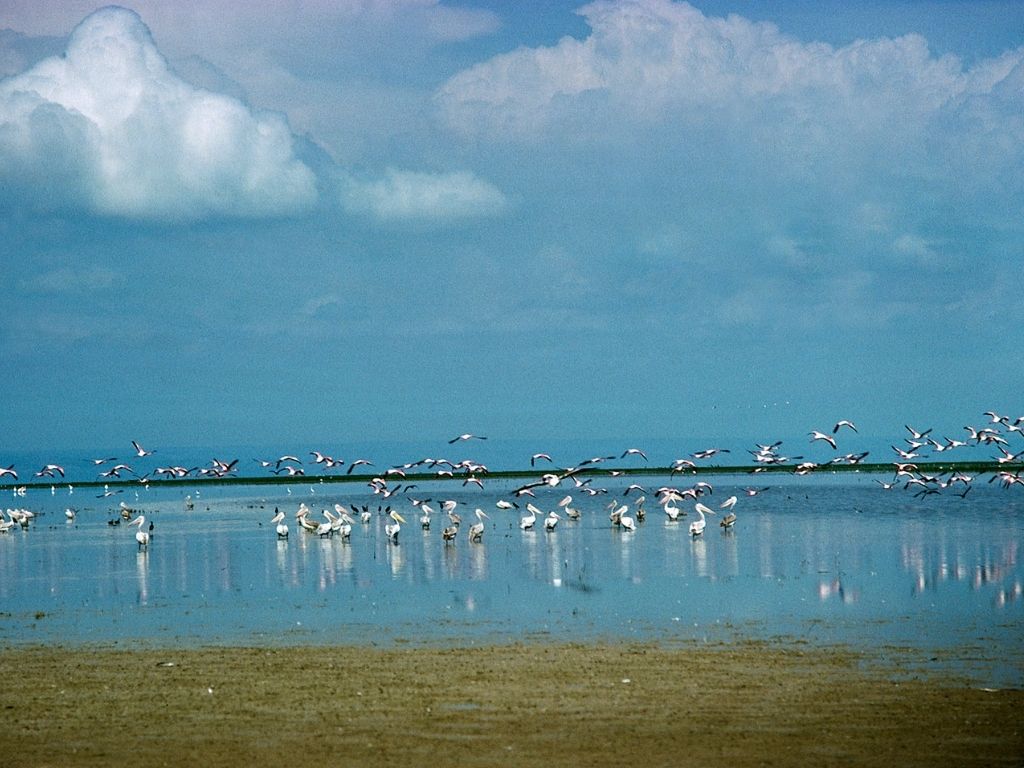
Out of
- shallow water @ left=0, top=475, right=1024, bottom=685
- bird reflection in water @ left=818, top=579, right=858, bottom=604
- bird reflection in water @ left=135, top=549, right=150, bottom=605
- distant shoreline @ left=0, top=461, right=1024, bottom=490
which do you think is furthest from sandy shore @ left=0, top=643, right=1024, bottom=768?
distant shoreline @ left=0, top=461, right=1024, bottom=490

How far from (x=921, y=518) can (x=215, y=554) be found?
82.9 feet

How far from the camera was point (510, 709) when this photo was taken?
15945mm

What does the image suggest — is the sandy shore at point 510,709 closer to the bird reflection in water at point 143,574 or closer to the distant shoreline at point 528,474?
the bird reflection in water at point 143,574

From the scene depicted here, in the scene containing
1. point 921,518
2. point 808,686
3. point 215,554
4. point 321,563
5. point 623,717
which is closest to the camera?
point 623,717

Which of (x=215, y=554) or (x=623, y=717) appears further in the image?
(x=215, y=554)

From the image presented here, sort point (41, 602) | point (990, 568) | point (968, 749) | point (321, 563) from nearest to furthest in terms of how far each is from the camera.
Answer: point (968, 749) < point (41, 602) < point (990, 568) < point (321, 563)

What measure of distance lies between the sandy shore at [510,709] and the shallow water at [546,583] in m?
1.98

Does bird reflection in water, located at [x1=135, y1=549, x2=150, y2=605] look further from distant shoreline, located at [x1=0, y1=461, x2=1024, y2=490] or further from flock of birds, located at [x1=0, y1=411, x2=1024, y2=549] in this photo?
distant shoreline, located at [x1=0, y1=461, x2=1024, y2=490]

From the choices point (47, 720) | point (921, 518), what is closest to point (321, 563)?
point (47, 720)

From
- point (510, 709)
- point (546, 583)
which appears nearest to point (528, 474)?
point (546, 583)

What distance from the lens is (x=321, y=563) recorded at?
36.6 m

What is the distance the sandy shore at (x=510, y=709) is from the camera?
13953 millimetres

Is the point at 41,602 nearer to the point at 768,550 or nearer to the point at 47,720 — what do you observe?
the point at 47,720

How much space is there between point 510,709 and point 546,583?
47.2ft
